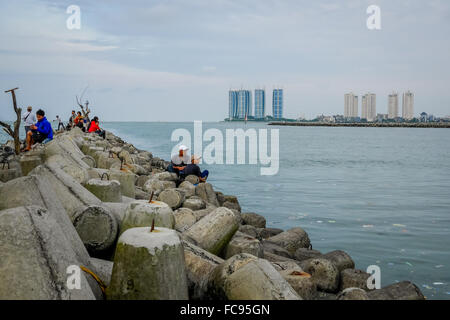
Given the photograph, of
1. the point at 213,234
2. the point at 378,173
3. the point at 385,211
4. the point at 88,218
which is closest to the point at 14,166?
the point at 88,218

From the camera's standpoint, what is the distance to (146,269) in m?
3.41

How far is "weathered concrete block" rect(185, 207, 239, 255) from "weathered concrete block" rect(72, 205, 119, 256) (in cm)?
124

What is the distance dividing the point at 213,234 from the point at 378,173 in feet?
67.6

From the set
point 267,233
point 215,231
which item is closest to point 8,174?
point 215,231

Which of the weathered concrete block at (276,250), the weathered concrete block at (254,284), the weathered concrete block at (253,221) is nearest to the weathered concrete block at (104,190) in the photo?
the weathered concrete block at (276,250)

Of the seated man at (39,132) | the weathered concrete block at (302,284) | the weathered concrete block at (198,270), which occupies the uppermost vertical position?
the seated man at (39,132)

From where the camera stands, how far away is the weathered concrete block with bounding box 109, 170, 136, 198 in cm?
807

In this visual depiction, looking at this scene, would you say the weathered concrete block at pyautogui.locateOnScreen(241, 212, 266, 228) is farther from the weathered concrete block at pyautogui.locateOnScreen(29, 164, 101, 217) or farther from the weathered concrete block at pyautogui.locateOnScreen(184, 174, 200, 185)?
the weathered concrete block at pyautogui.locateOnScreen(29, 164, 101, 217)

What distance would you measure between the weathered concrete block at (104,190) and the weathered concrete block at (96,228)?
1442 mm

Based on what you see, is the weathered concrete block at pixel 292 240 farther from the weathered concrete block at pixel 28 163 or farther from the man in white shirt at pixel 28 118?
the man in white shirt at pixel 28 118

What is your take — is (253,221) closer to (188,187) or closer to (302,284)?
(188,187)

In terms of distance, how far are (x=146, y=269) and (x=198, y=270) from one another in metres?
1.25

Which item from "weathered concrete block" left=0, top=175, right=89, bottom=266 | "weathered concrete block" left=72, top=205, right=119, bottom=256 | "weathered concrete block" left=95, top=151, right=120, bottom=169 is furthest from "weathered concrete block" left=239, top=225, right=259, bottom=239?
"weathered concrete block" left=0, top=175, right=89, bottom=266

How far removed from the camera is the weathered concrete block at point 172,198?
27.8 ft
